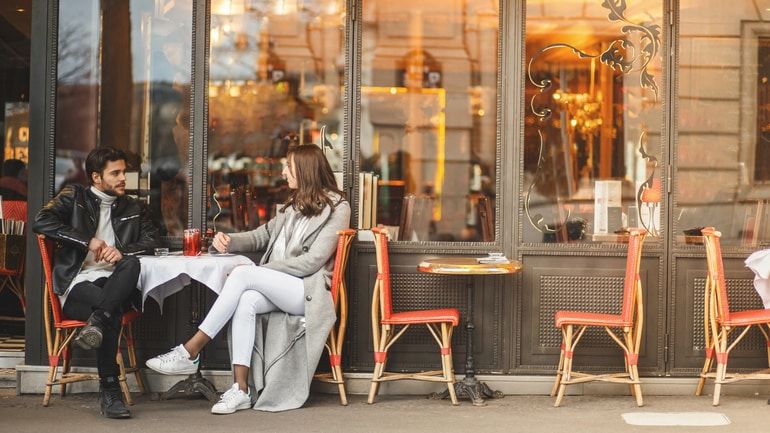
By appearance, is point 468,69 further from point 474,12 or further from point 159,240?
point 159,240

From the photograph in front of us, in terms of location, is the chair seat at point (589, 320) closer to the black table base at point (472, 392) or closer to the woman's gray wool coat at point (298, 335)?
the black table base at point (472, 392)

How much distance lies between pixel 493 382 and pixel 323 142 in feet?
6.36

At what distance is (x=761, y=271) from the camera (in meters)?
6.27

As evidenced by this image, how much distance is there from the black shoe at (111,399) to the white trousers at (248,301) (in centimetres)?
53

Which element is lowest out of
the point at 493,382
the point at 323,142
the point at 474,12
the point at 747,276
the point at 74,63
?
the point at 493,382

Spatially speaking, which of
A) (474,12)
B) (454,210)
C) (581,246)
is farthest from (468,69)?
(581,246)

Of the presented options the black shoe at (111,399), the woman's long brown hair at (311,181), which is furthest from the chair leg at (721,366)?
the black shoe at (111,399)

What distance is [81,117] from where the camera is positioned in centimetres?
676

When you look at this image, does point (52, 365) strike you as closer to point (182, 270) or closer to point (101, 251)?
point (101, 251)

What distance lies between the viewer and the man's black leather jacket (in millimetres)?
5953

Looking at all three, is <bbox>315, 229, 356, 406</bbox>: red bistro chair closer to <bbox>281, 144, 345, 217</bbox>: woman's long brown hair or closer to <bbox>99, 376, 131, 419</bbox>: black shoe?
<bbox>281, 144, 345, 217</bbox>: woman's long brown hair

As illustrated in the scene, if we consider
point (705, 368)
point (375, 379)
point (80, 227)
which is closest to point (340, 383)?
point (375, 379)

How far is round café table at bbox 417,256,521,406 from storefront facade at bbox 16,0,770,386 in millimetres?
176

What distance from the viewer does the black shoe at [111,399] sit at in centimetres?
568
